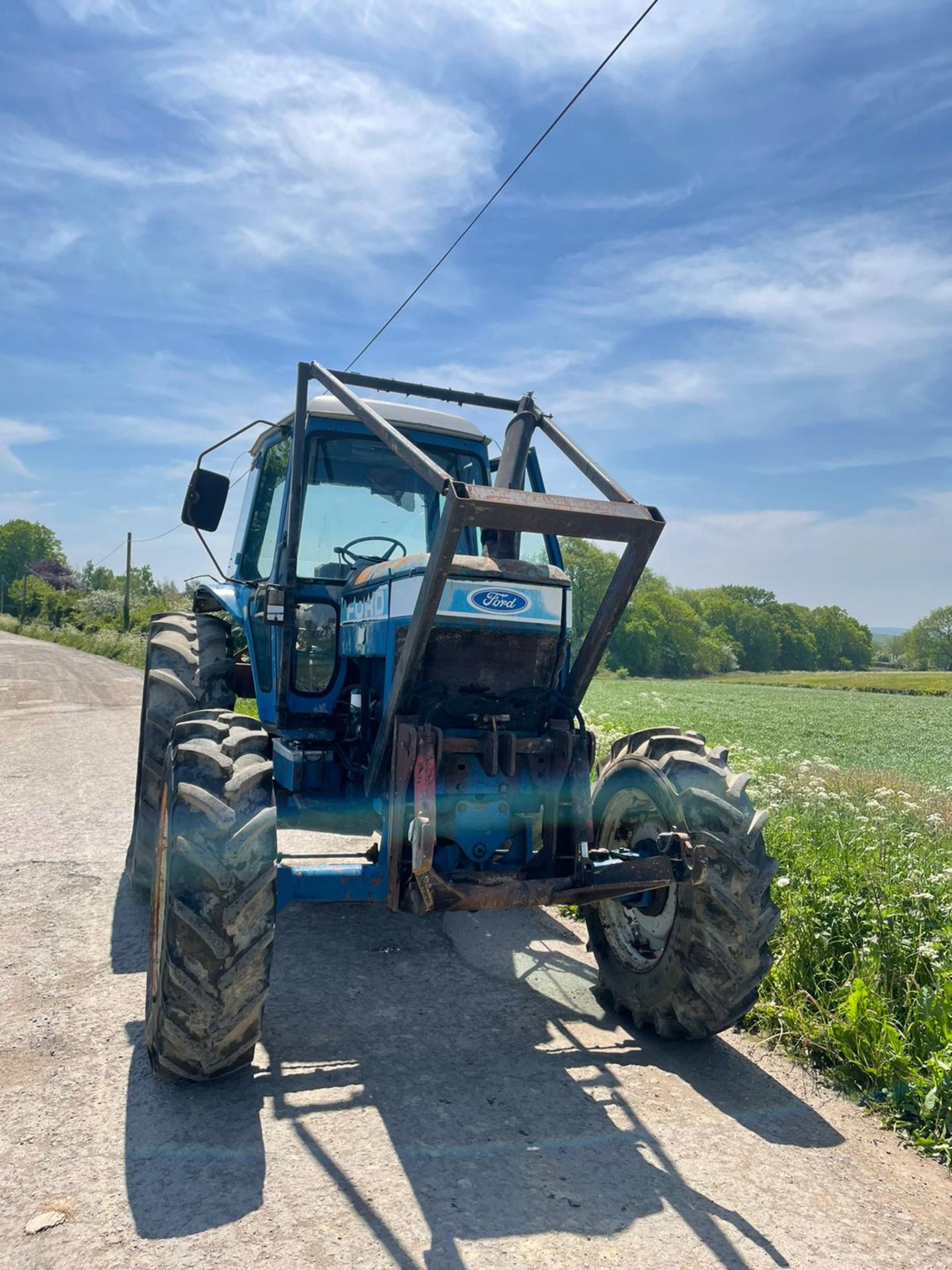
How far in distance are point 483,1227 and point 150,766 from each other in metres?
3.40

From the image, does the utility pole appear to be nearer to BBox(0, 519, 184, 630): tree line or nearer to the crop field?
BBox(0, 519, 184, 630): tree line

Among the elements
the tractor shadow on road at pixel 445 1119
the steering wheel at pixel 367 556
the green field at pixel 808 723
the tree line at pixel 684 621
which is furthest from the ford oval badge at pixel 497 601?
the tree line at pixel 684 621

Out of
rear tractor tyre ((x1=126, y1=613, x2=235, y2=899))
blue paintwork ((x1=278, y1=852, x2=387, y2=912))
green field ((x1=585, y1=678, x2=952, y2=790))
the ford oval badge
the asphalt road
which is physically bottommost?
the asphalt road

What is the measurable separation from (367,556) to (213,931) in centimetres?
263

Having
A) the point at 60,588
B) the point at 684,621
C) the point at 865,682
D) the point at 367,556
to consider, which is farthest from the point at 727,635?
the point at 367,556

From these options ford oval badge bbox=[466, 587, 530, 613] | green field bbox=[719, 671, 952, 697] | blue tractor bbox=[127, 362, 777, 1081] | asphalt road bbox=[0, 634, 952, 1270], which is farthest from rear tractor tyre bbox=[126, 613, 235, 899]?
green field bbox=[719, 671, 952, 697]

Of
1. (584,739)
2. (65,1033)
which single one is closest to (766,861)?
(584,739)

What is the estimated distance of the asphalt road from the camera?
8.77 ft

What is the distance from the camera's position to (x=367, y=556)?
213 inches

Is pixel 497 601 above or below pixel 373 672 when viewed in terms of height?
above

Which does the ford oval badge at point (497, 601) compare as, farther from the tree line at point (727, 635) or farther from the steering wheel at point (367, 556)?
the tree line at point (727, 635)

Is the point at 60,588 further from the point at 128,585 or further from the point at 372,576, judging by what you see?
the point at 372,576

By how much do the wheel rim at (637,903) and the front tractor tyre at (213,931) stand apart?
1.66m

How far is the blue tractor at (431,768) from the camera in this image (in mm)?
3354
